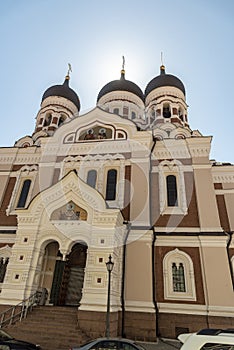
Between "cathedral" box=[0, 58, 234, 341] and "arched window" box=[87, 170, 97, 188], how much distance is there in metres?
0.06

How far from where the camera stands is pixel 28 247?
10688mm

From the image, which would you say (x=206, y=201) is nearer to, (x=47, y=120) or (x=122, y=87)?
(x=122, y=87)

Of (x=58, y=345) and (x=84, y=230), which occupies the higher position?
(x=84, y=230)

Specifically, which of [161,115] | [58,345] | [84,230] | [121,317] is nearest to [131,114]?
[161,115]

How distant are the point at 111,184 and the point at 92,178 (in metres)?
1.21

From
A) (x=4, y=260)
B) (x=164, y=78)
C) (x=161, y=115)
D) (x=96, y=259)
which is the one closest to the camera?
(x=96, y=259)

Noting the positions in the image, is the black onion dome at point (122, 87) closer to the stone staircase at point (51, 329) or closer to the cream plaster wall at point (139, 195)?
the cream plaster wall at point (139, 195)

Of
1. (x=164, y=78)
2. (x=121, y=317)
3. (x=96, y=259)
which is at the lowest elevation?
(x=121, y=317)

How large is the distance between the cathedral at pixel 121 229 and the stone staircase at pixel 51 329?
1.66 ft

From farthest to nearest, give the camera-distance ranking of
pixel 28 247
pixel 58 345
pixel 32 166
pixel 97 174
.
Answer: pixel 32 166, pixel 97 174, pixel 28 247, pixel 58 345

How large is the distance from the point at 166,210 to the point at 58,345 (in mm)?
7784

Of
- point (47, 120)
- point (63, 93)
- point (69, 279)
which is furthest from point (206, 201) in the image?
point (63, 93)

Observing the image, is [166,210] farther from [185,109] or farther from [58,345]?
[185,109]

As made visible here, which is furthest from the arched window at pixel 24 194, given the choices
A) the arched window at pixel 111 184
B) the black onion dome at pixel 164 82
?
the black onion dome at pixel 164 82
